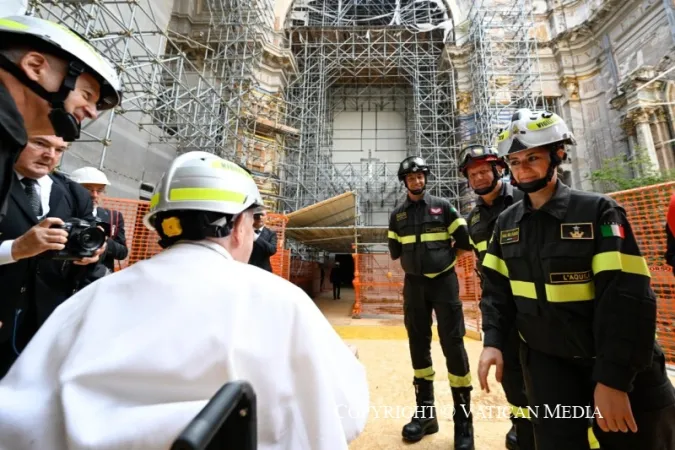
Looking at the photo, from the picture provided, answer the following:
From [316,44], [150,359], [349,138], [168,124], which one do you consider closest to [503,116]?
[349,138]

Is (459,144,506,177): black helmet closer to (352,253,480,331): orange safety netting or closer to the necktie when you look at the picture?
the necktie

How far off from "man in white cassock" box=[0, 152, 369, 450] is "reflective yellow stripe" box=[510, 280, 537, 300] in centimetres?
116

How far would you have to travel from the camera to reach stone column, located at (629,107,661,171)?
10523 millimetres

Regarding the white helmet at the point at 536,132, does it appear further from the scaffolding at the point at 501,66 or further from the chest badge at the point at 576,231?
the scaffolding at the point at 501,66

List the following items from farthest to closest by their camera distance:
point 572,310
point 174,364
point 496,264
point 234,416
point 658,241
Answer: point 658,241 < point 496,264 < point 572,310 < point 174,364 < point 234,416

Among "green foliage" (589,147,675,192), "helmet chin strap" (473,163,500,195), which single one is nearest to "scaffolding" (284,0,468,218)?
"green foliage" (589,147,675,192)

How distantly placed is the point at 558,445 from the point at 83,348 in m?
1.84

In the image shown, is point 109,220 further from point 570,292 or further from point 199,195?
point 570,292

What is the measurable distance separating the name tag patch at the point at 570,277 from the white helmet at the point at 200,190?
146 centimetres

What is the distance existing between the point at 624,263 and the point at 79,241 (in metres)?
2.67

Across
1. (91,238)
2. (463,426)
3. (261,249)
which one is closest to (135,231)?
(261,249)

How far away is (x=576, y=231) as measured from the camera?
4.77 feet

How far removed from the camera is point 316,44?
1531 cm

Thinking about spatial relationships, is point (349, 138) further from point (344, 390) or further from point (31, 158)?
point (344, 390)
